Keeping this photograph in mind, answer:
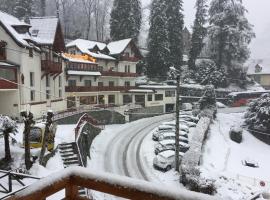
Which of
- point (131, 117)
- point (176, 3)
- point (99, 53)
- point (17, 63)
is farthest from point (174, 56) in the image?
point (17, 63)

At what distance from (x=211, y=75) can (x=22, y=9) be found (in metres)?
40.8

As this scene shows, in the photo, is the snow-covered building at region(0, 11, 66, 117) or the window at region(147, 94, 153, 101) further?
the window at region(147, 94, 153, 101)

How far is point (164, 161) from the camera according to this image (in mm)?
31297

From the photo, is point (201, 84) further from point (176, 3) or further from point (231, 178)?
point (231, 178)

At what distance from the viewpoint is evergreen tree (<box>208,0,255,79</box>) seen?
73.8 metres

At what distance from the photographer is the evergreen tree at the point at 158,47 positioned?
69312mm

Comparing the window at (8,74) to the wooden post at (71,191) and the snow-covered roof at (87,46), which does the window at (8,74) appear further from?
the wooden post at (71,191)

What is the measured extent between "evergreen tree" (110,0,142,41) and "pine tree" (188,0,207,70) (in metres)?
14.0

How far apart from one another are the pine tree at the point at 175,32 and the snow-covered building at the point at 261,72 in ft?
95.6

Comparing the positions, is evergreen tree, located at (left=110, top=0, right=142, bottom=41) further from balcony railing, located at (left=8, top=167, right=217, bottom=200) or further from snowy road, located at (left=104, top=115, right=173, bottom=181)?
balcony railing, located at (left=8, top=167, right=217, bottom=200)

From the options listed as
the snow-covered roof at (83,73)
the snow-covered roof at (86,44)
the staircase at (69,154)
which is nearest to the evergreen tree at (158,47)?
the snow-covered roof at (86,44)

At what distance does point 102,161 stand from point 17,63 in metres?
13.8

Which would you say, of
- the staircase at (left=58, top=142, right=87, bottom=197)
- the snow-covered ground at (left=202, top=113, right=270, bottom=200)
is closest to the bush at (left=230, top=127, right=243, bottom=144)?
the snow-covered ground at (left=202, top=113, right=270, bottom=200)

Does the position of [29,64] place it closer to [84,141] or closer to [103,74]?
[84,141]
